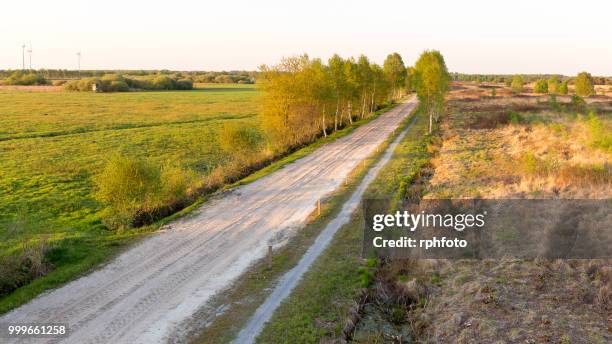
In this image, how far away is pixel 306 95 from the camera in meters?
53.2

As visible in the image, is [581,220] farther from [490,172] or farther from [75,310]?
[75,310]

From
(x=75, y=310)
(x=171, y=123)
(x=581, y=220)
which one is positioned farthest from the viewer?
(x=171, y=123)

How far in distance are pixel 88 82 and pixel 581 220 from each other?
518 feet

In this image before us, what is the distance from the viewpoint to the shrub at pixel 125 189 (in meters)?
26.7

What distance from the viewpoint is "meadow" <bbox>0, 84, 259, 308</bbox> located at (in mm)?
23359

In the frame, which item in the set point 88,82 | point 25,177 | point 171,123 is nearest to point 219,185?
point 25,177

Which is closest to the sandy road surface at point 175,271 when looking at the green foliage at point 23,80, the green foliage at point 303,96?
the green foliage at point 303,96

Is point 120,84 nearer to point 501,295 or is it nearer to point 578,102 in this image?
point 578,102

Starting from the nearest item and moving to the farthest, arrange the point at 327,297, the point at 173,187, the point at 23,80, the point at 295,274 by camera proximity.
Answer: the point at 327,297, the point at 295,274, the point at 173,187, the point at 23,80

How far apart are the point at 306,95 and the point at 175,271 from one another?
36916mm

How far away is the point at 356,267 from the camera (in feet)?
63.5

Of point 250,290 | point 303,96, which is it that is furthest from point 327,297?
point 303,96

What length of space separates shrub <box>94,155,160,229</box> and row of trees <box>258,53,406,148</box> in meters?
25.1
